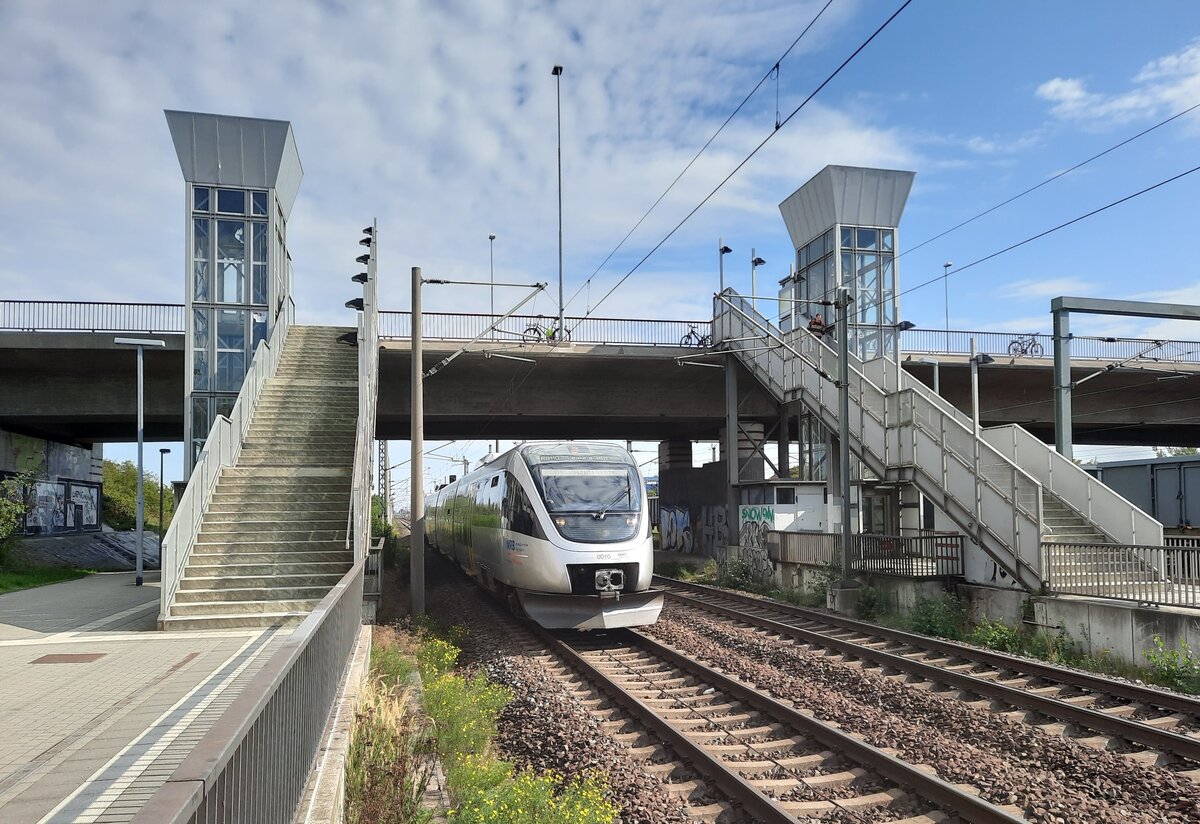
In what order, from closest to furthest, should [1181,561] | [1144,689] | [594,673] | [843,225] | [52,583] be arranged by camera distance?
1. [1144,689]
2. [594,673]
3. [1181,561]
4. [52,583]
5. [843,225]

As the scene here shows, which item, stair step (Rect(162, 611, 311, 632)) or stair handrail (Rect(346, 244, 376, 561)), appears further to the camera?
stair handrail (Rect(346, 244, 376, 561))

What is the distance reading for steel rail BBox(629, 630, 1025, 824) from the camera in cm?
631

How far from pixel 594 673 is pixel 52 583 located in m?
17.5

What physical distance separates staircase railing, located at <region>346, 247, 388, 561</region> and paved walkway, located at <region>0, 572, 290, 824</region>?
7.72 feet

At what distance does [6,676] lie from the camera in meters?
10.2

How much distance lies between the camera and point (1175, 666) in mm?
11148

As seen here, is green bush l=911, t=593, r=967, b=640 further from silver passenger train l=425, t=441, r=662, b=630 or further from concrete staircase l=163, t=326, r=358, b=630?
concrete staircase l=163, t=326, r=358, b=630

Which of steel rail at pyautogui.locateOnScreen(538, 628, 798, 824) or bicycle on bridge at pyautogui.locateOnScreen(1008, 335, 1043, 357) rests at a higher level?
bicycle on bridge at pyautogui.locateOnScreen(1008, 335, 1043, 357)

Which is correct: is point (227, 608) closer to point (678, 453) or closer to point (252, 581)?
point (252, 581)

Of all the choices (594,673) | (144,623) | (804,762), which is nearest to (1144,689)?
(804,762)

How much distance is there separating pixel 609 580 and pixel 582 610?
0.67 m

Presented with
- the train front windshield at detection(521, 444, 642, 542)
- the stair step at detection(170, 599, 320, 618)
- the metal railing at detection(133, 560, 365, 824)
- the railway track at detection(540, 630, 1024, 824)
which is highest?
the train front windshield at detection(521, 444, 642, 542)

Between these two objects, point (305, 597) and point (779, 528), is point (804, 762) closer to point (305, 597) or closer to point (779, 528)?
point (305, 597)

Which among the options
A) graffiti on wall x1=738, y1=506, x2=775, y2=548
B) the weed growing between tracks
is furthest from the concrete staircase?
graffiti on wall x1=738, y1=506, x2=775, y2=548
